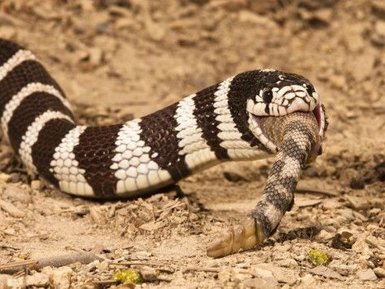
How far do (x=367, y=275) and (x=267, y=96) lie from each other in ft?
5.11

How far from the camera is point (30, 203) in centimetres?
616

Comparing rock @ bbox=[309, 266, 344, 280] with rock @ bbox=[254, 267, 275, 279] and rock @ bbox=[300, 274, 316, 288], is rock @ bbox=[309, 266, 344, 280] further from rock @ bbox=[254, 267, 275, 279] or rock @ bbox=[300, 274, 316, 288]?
rock @ bbox=[254, 267, 275, 279]

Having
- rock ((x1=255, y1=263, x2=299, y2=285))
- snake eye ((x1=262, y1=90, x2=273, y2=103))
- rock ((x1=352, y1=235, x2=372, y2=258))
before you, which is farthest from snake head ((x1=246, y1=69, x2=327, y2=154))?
rock ((x1=255, y1=263, x2=299, y2=285))

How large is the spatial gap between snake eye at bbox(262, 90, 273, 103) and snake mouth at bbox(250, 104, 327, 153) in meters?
0.15

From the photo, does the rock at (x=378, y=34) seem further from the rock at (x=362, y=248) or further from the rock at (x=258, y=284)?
the rock at (x=258, y=284)

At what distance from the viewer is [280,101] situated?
18.4ft

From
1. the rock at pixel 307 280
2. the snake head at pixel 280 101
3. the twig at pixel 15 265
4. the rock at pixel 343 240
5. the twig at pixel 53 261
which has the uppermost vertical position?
the snake head at pixel 280 101

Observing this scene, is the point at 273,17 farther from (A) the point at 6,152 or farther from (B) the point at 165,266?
(B) the point at 165,266

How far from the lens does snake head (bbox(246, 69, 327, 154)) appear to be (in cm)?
555

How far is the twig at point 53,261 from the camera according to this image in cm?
466

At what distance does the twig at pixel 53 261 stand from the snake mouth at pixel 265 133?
1.53 m

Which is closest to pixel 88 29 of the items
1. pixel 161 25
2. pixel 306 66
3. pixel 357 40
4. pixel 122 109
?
pixel 161 25

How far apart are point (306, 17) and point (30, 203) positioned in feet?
15.4

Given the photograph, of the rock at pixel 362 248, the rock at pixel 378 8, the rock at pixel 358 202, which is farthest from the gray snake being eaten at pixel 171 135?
the rock at pixel 378 8
